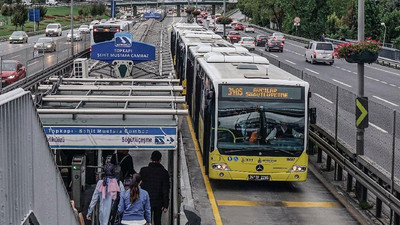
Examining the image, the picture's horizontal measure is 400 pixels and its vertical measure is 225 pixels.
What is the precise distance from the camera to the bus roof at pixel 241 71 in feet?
50.8

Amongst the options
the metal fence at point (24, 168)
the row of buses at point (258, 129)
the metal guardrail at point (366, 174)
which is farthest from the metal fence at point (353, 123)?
the metal fence at point (24, 168)

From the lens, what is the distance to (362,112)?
15.0 meters

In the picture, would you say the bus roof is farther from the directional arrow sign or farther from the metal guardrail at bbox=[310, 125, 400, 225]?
the metal guardrail at bbox=[310, 125, 400, 225]

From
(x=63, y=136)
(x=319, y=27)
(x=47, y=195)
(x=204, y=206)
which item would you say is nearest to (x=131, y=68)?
(x=204, y=206)

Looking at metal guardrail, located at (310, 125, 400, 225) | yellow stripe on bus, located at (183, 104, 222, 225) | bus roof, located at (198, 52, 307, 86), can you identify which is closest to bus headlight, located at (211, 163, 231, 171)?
yellow stripe on bus, located at (183, 104, 222, 225)

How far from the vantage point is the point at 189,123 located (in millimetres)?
25375

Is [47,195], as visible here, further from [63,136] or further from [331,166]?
A: [331,166]

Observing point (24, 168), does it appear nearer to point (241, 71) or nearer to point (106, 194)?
point (106, 194)

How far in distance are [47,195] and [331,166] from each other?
1437 cm

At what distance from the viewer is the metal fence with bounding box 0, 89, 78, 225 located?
12.1ft

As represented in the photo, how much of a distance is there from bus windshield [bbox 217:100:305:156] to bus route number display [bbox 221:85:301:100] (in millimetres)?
147

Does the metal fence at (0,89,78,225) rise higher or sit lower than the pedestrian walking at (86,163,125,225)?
higher

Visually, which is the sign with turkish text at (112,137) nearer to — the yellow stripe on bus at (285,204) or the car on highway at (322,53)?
the yellow stripe on bus at (285,204)

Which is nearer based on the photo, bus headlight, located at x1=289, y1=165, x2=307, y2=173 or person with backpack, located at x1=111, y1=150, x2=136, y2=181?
person with backpack, located at x1=111, y1=150, x2=136, y2=181
